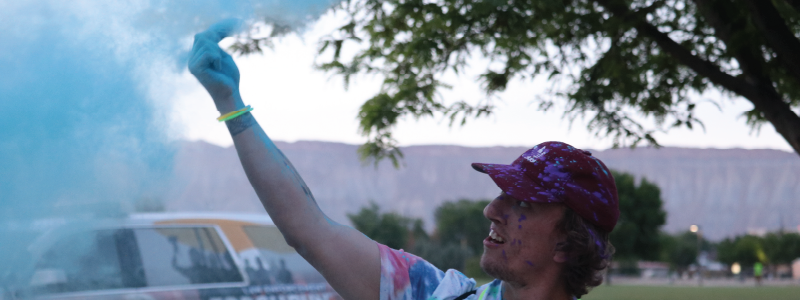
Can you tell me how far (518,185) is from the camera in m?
1.35

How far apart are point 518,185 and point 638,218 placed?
69049 mm

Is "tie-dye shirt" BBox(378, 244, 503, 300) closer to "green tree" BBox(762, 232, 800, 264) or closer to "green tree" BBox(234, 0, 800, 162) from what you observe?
"green tree" BBox(234, 0, 800, 162)

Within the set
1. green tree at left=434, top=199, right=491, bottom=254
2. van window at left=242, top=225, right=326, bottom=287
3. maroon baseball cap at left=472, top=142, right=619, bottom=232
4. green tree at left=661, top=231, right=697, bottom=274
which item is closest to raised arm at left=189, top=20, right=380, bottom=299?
maroon baseball cap at left=472, top=142, right=619, bottom=232

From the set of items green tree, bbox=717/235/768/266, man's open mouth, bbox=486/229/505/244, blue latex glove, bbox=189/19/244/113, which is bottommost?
green tree, bbox=717/235/768/266

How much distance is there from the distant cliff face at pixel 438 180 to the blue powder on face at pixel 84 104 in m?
0.12

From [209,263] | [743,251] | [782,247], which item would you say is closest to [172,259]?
[209,263]

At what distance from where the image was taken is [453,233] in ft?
67.4

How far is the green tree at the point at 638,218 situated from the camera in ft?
203

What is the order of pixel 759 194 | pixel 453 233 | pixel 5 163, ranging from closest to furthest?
pixel 5 163 < pixel 453 233 < pixel 759 194

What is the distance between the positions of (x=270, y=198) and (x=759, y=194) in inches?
1958

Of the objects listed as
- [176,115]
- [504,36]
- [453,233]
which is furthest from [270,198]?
[453,233]

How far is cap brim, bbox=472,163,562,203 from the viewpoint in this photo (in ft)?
4.39

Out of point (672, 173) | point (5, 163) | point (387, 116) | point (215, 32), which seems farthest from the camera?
point (672, 173)

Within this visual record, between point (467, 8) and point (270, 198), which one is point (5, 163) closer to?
point (270, 198)
